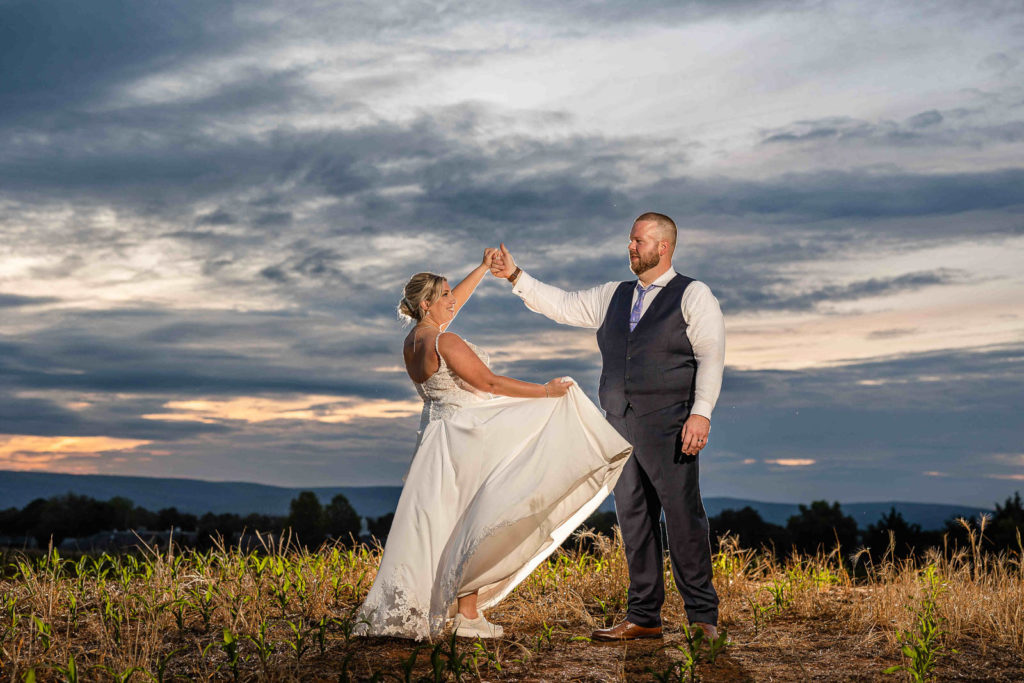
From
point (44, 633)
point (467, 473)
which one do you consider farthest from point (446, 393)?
point (44, 633)

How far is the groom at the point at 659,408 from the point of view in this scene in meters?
6.21

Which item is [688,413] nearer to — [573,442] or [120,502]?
[573,442]

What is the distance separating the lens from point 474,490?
19.9 feet

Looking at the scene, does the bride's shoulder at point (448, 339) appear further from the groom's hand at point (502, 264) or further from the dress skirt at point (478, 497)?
the groom's hand at point (502, 264)

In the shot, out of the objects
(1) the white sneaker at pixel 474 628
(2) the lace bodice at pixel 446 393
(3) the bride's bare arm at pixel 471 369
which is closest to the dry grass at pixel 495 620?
(1) the white sneaker at pixel 474 628

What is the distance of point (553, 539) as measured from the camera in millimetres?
6527

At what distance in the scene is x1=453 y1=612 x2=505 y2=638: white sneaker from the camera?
19.7 feet

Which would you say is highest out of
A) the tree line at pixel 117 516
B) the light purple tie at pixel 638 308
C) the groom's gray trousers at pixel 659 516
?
the light purple tie at pixel 638 308

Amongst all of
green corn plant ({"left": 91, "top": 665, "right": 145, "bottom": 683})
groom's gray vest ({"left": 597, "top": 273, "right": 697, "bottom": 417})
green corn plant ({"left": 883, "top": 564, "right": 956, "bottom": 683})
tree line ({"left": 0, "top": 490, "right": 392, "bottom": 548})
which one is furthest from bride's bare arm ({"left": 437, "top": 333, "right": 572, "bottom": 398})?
tree line ({"left": 0, "top": 490, "right": 392, "bottom": 548})

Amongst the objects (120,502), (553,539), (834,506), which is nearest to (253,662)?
(553,539)

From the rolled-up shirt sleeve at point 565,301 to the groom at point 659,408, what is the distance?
358 mm

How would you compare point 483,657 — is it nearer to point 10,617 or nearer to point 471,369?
point 471,369

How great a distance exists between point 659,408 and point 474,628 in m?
1.85

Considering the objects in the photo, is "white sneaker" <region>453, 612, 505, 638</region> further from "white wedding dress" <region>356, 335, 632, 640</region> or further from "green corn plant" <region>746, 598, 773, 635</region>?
"green corn plant" <region>746, 598, 773, 635</region>
